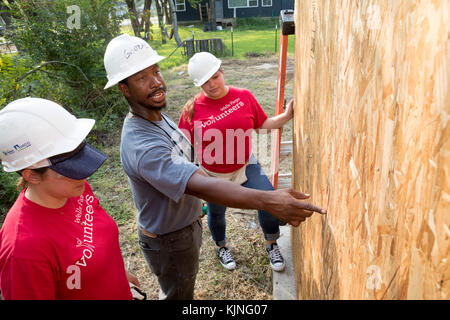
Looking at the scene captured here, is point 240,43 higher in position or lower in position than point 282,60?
lower

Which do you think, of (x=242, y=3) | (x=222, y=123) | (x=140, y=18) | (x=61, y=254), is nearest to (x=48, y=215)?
(x=61, y=254)

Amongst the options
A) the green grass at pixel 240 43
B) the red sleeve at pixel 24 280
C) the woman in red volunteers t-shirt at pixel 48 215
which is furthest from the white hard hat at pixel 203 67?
the green grass at pixel 240 43

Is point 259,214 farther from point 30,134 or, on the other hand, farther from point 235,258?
point 30,134

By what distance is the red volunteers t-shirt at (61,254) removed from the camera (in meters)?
1.38

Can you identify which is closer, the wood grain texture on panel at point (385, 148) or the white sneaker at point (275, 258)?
the wood grain texture on panel at point (385, 148)

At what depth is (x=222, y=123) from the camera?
3.14 meters

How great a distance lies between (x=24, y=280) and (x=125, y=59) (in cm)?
140

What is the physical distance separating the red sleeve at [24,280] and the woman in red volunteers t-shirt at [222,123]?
1.93 m

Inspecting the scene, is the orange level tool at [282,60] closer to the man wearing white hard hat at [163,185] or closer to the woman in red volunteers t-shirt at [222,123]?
the woman in red volunteers t-shirt at [222,123]

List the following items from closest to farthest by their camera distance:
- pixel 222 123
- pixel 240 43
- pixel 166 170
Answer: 1. pixel 166 170
2. pixel 222 123
3. pixel 240 43

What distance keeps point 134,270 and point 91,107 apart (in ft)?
18.5

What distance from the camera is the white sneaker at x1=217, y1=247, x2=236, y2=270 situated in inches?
150

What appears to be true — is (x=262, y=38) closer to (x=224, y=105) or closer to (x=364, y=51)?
(x=224, y=105)

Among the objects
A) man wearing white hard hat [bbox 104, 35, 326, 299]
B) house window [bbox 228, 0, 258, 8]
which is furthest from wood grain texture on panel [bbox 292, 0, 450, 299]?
house window [bbox 228, 0, 258, 8]
